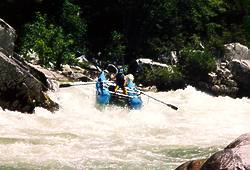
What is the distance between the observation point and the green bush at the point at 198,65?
2284 centimetres

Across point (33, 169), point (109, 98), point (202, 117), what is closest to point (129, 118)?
point (109, 98)

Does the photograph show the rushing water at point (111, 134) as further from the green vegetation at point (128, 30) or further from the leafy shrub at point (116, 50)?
the leafy shrub at point (116, 50)

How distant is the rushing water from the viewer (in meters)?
9.05

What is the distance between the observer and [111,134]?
11.7 meters

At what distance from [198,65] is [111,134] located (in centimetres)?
1183

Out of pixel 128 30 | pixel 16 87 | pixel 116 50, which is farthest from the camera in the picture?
pixel 128 30

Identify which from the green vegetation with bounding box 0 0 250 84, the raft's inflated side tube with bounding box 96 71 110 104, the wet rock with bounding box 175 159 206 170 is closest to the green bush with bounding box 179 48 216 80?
the green vegetation with bounding box 0 0 250 84

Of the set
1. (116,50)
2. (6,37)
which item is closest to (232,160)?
(6,37)

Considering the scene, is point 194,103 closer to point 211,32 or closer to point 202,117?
point 202,117

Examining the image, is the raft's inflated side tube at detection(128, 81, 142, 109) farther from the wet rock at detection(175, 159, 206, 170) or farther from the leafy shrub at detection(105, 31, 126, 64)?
the wet rock at detection(175, 159, 206, 170)

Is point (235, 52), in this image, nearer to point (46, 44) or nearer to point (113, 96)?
point (46, 44)

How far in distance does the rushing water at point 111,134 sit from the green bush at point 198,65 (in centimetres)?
513

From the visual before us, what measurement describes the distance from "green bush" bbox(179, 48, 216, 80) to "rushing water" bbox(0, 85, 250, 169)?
5.13 metres

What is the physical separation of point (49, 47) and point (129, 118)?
24.7ft
